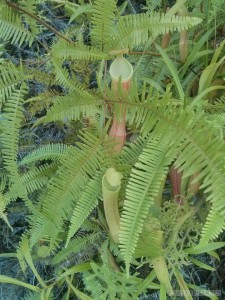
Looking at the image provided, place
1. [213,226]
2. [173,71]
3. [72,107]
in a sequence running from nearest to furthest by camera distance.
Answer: [213,226] < [72,107] < [173,71]

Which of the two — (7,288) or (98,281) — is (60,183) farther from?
(7,288)

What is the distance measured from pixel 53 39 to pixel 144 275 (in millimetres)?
807

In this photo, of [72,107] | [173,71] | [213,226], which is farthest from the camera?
[173,71]

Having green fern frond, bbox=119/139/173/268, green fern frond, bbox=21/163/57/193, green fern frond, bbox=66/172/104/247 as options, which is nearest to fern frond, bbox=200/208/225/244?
green fern frond, bbox=119/139/173/268

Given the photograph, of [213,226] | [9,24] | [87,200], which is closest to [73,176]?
[87,200]

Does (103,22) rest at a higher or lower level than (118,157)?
higher

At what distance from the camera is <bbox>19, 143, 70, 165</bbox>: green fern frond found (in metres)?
1.15

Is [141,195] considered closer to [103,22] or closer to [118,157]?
[118,157]

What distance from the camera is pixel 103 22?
972 millimetres

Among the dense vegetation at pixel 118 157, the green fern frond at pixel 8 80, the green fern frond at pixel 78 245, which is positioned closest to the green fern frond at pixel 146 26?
the dense vegetation at pixel 118 157

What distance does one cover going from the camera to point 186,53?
1.23m

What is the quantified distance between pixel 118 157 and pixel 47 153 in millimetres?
232

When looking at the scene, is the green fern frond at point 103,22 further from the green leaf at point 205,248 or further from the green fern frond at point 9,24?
the green leaf at point 205,248

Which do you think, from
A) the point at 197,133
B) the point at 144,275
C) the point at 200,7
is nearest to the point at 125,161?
the point at 197,133
